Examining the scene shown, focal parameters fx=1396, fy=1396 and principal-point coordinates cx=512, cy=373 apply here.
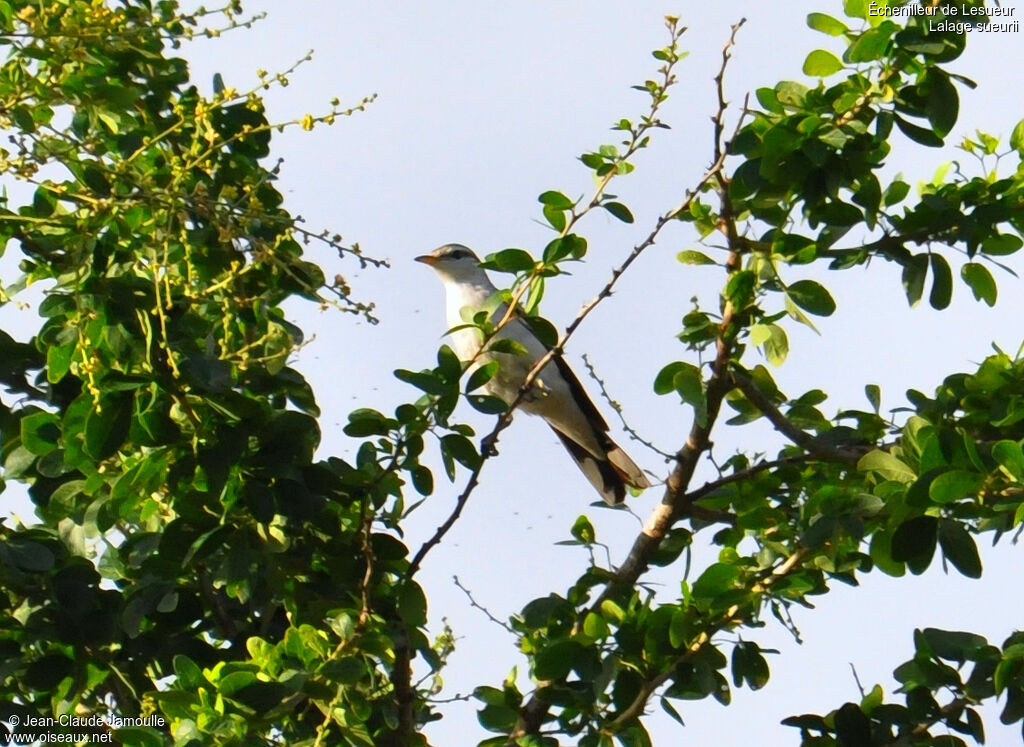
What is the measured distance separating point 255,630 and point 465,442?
844mm

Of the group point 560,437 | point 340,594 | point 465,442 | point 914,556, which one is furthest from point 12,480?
point 560,437

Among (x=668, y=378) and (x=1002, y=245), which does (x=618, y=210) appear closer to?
(x=668, y=378)

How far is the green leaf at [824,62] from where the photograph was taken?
11.9ft

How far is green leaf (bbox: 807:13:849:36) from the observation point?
3625 mm

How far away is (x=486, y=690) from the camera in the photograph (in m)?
3.66

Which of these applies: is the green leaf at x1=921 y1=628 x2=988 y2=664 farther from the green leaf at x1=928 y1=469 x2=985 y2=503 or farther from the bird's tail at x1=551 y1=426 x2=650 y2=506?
the bird's tail at x1=551 y1=426 x2=650 y2=506

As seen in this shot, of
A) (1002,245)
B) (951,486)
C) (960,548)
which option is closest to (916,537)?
(960,548)

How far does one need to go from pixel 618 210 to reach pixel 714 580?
92 cm

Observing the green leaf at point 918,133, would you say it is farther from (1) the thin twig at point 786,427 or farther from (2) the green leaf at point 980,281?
(1) the thin twig at point 786,427

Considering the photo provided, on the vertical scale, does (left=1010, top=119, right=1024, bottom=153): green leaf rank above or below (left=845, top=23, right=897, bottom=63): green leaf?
above

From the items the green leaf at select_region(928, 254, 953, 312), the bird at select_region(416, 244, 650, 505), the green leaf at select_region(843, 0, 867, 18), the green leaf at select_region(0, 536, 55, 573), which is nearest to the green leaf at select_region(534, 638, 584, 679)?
the green leaf at select_region(0, 536, 55, 573)

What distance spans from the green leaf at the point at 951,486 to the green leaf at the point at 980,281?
1140 millimetres

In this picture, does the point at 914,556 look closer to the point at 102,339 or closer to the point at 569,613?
the point at 569,613

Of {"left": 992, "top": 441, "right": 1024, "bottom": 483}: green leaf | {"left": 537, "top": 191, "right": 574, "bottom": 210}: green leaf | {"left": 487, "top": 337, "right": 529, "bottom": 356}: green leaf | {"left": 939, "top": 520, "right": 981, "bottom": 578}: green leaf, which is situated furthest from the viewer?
{"left": 487, "top": 337, "right": 529, "bottom": 356}: green leaf
